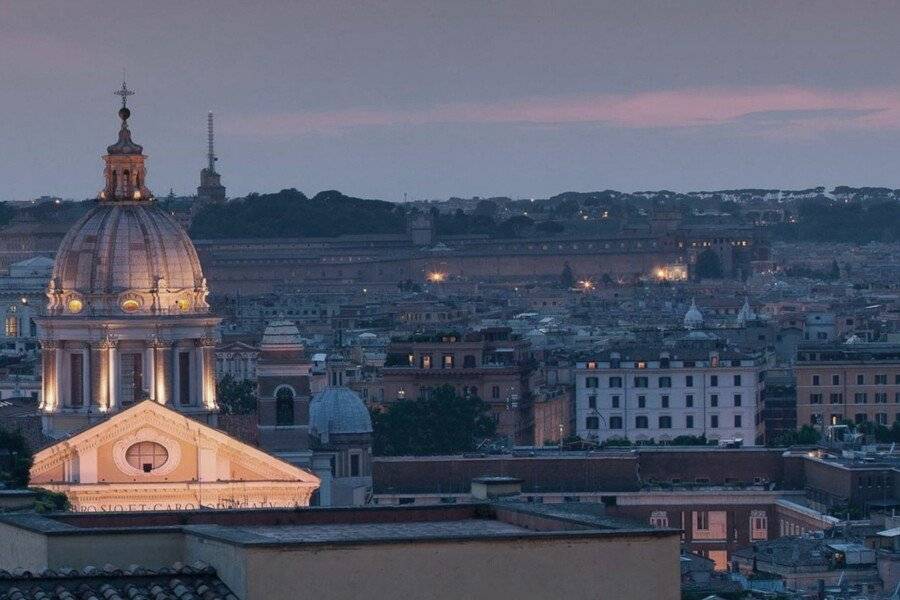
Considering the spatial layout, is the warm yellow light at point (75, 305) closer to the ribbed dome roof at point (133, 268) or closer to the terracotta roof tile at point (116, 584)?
the ribbed dome roof at point (133, 268)

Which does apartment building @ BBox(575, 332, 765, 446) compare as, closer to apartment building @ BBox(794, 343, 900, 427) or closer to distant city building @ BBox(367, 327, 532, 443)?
apartment building @ BBox(794, 343, 900, 427)

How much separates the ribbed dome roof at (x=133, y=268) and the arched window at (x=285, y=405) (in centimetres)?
135

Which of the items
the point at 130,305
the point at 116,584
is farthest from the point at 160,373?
the point at 116,584

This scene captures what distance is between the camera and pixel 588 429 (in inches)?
4048

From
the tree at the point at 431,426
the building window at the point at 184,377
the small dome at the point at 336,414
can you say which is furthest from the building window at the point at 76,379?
the tree at the point at 431,426

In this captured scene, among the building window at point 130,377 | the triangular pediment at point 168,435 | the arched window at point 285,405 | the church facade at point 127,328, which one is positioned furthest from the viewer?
the arched window at point 285,405

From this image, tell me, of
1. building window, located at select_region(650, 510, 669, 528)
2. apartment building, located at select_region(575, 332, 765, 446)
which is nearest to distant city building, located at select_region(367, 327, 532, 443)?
apartment building, located at select_region(575, 332, 765, 446)

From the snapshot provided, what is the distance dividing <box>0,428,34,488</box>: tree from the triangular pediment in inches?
11.9

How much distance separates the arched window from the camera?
48281mm

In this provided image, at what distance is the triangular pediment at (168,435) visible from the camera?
42.2 m

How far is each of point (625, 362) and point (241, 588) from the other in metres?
89.4

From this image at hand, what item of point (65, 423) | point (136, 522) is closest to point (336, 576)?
point (136, 522)

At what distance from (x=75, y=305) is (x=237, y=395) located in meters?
32.1

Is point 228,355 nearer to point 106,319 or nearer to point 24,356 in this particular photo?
point 24,356
